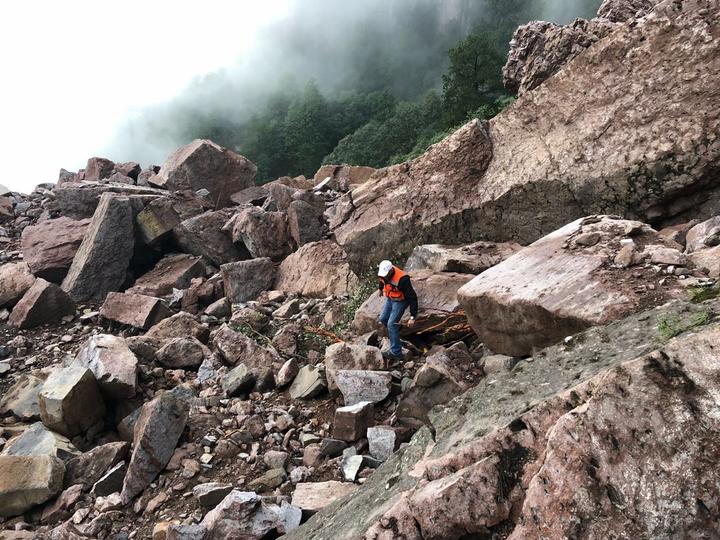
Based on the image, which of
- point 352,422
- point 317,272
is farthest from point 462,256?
point 317,272

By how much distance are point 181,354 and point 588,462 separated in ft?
18.7

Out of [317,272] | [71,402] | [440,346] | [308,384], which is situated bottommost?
[440,346]

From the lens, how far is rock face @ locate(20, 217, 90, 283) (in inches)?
391

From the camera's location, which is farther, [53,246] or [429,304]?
[53,246]

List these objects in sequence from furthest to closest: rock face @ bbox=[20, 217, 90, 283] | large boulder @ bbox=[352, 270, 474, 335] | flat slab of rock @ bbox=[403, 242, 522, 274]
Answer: rock face @ bbox=[20, 217, 90, 283], flat slab of rock @ bbox=[403, 242, 522, 274], large boulder @ bbox=[352, 270, 474, 335]

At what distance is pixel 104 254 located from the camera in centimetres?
963

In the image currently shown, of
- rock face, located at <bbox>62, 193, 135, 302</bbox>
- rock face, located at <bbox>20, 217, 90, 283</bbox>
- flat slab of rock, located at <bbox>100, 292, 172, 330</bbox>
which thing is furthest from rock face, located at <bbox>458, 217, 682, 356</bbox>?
rock face, located at <bbox>20, 217, 90, 283</bbox>

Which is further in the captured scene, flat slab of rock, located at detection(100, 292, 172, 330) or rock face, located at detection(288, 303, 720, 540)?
flat slab of rock, located at detection(100, 292, 172, 330)

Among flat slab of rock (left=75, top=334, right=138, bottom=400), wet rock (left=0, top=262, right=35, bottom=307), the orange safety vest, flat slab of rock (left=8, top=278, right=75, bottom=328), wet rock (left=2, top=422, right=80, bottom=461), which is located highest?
wet rock (left=0, top=262, right=35, bottom=307)

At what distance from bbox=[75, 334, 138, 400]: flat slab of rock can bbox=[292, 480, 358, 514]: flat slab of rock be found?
2807 mm

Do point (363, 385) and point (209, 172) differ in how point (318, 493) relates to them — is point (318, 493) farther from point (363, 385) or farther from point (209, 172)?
point (209, 172)

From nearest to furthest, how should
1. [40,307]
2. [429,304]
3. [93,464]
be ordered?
[93,464]
[429,304]
[40,307]

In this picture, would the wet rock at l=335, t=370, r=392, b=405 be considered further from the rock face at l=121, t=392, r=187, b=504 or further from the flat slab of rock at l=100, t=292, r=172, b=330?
the flat slab of rock at l=100, t=292, r=172, b=330

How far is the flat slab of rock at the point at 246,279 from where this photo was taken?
28.3 feet
